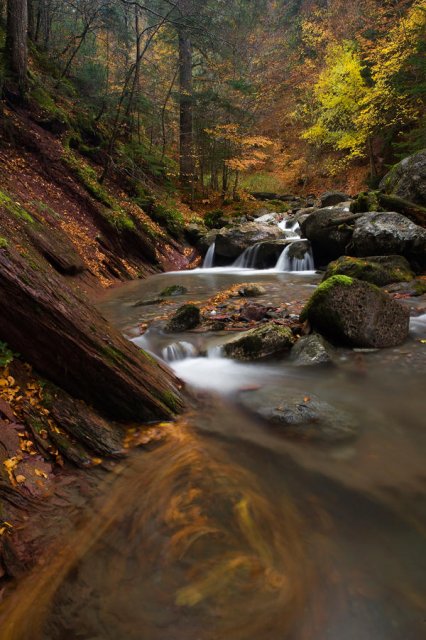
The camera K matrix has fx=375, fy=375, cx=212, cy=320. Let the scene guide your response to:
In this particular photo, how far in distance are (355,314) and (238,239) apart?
9.71 metres

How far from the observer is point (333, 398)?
4.58 metres

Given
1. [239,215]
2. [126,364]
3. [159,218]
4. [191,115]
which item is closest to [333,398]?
[126,364]

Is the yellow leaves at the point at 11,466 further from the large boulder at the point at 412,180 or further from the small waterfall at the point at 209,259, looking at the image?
the large boulder at the point at 412,180

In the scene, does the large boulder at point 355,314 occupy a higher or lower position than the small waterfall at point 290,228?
lower

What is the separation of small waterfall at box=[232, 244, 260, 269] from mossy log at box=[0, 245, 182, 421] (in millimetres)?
11086

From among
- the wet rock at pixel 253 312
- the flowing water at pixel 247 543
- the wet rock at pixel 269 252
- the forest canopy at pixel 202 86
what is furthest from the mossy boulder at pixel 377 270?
the forest canopy at pixel 202 86

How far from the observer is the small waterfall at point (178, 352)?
5.85 metres

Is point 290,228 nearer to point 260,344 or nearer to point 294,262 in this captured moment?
point 294,262

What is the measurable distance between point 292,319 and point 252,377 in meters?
2.13

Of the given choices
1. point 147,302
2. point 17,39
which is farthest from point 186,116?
point 147,302

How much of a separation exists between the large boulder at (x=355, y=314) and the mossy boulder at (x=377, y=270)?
101 inches

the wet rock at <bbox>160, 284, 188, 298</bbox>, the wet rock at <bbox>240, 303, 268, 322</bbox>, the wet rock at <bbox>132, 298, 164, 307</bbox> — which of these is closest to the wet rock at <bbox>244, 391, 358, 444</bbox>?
the wet rock at <bbox>240, 303, 268, 322</bbox>

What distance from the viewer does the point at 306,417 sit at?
3.94 metres

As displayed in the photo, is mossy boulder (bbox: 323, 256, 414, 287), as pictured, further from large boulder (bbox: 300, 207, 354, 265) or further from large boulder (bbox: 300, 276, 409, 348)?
large boulder (bbox: 300, 276, 409, 348)
